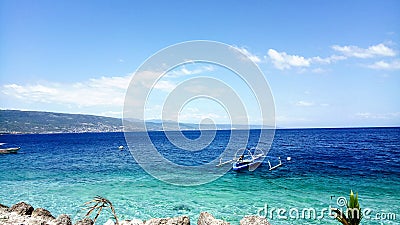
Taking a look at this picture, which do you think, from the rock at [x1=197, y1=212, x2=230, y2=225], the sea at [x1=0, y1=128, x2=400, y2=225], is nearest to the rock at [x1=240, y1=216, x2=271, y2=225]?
the rock at [x1=197, y1=212, x2=230, y2=225]

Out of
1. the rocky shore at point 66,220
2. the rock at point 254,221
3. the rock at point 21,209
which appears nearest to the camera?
the rock at point 254,221

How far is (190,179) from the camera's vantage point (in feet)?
88.1

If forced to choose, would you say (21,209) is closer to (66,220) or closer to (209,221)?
(66,220)

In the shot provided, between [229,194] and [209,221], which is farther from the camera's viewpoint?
[229,194]

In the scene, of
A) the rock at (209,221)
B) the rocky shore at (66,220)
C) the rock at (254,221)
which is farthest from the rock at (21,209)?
the rock at (254,221)

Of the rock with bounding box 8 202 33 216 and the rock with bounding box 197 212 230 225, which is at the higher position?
the rock with bounding box 197 212 230 225

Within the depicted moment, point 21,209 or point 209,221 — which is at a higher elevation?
point 209,221

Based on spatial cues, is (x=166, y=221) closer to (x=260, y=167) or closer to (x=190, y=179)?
(x=190, y=179)

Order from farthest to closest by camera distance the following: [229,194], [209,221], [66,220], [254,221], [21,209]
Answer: [229,194] < [21,209] < [66,220] < [209,221] < [254,221]

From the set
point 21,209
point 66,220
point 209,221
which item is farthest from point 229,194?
point 21,209

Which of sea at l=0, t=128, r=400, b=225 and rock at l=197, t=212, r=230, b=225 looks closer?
rock at l=197, t=212, r=230, b=225

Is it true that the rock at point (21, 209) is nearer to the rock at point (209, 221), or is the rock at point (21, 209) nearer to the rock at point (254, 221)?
the rock at point (209, 221)

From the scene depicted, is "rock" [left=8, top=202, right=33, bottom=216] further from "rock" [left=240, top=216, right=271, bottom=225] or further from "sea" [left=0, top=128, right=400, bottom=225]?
"rock" [left=240, top=216, right=271, bottom=225]

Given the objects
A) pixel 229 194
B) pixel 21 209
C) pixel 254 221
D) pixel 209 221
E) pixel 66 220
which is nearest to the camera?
pixel 254 221
